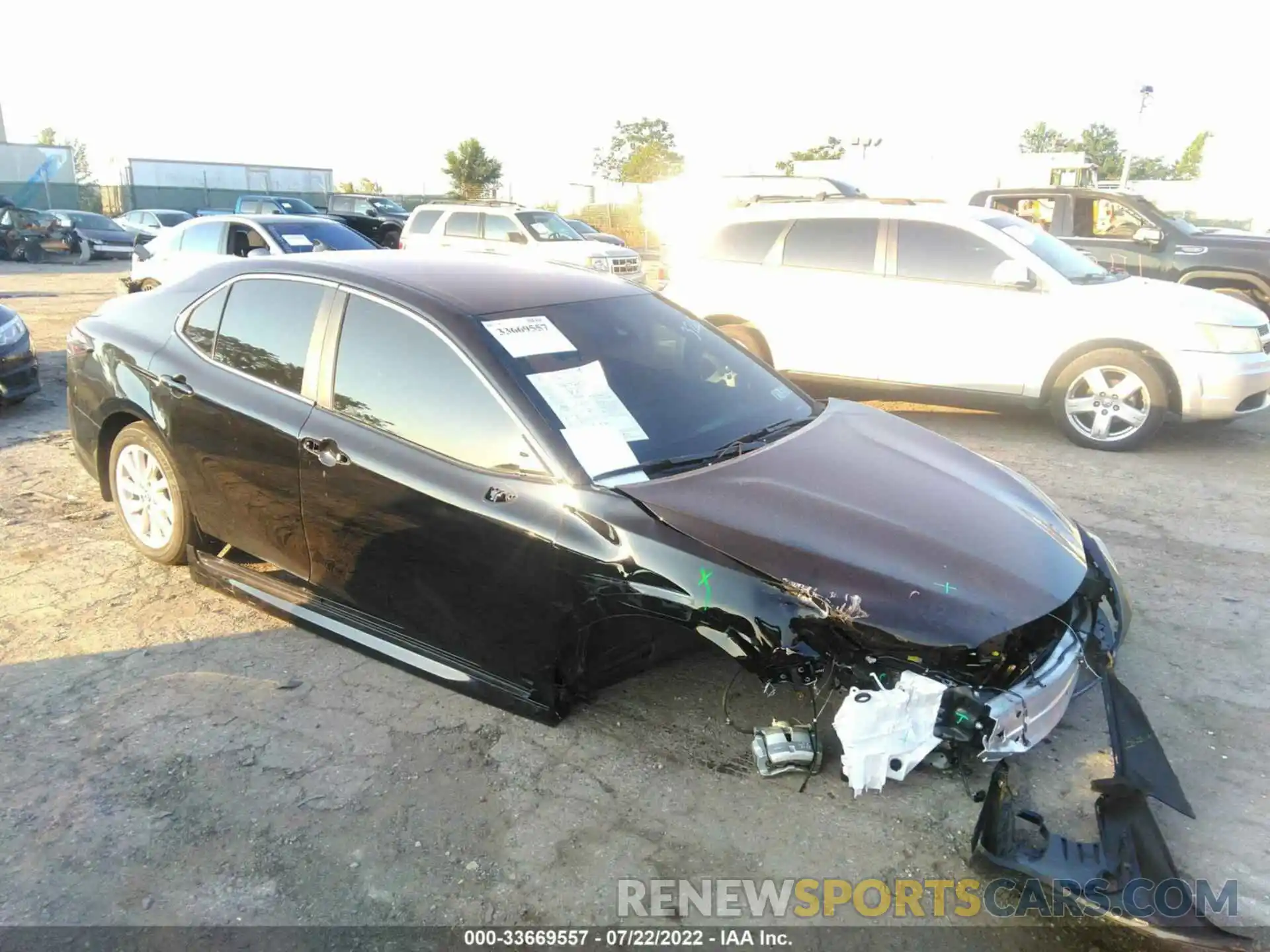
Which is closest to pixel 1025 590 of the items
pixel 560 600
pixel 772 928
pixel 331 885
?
pixel 772 928

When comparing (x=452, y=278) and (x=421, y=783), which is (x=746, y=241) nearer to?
(x=452, y=278)

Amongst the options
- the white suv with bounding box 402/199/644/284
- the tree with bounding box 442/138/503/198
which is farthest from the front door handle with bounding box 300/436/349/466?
the tree with bounding box 442/138/503/198

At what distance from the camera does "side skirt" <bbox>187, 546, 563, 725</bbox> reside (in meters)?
3.09

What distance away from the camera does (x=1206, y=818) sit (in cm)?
280

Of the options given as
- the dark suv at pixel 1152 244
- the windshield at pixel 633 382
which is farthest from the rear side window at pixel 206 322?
the dark suv at pixel 1152 244

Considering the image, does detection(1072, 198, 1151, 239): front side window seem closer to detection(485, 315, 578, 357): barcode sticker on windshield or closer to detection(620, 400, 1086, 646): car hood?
detection(620, 400, 1086, 646): car hood

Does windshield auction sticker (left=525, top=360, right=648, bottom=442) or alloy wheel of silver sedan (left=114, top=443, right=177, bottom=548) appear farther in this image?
alloy wheel of silver sedan (left=114, top=443, right=177, bottom=548)

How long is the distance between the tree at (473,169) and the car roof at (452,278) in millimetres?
44259

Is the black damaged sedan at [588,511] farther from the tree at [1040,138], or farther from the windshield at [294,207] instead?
the tree at [1040,138]

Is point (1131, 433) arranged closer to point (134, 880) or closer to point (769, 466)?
point (769, 466)

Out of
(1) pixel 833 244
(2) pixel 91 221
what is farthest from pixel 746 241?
(2) pixel 91 221

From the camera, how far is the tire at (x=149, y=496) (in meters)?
4.14

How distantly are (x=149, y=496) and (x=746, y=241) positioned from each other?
565 centimetres

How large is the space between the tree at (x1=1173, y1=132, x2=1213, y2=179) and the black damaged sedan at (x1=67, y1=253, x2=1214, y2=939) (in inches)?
2908
